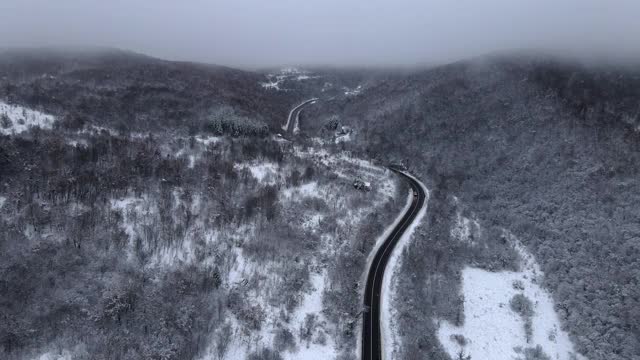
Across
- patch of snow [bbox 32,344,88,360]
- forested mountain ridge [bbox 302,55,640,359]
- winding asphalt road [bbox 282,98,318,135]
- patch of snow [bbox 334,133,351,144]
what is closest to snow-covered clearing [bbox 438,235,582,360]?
forested mountain ridge [bbox 302,55,640,359]

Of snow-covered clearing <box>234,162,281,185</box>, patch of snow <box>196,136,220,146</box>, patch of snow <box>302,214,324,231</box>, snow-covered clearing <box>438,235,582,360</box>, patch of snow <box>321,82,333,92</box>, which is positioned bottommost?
snow-covered clearing <box>438,235,582,360</box>

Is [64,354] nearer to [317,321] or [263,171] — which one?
[317,321]

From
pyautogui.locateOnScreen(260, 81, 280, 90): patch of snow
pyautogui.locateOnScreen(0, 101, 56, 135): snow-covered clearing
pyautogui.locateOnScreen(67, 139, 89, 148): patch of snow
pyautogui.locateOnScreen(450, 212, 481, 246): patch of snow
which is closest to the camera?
pyautogui.locateOnScreen(0, 101, 56, 135): snow-covered clearing

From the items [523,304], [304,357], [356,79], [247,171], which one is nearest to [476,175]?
[523,304]

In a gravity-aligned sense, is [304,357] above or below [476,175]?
below

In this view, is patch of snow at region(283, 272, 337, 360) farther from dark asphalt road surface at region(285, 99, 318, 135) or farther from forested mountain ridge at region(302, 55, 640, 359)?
dark asphalt road surface at region(285, 99, 318, 135)

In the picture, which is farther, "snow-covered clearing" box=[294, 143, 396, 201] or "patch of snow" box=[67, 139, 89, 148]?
"snow-covered clearing" box=[294, 143, 396, 201]

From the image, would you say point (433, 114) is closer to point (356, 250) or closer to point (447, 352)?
point (356, 250)
